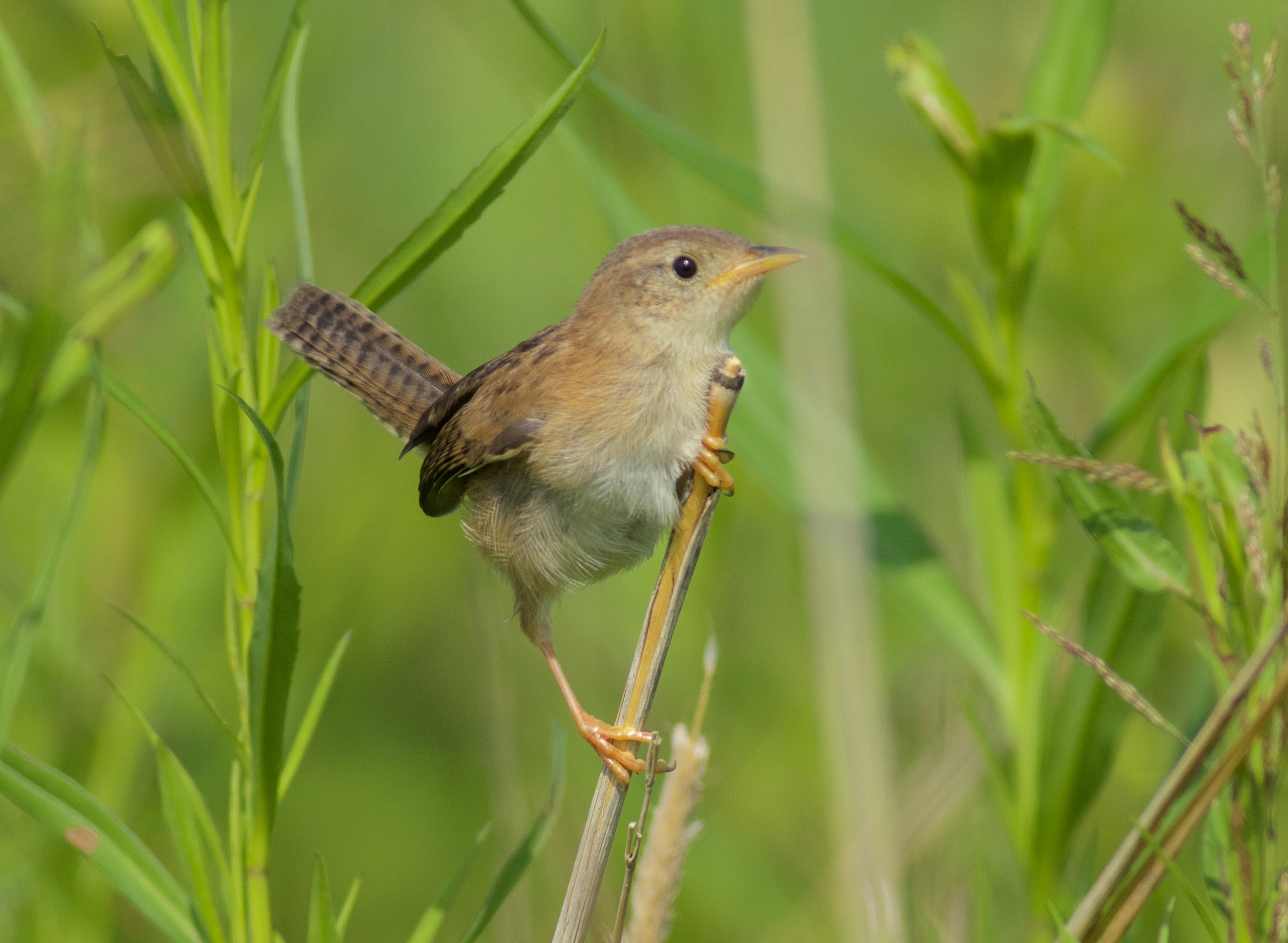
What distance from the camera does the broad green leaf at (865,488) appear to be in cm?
207

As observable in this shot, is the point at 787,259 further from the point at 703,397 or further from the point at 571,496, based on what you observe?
the point at 571,496

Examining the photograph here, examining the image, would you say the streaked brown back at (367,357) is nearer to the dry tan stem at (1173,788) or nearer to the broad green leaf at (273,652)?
the broad green leaf at (273,652)

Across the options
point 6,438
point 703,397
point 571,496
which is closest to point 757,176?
point 703,397

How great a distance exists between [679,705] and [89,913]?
1.54 meters

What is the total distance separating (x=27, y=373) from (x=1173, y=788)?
1.51 meters

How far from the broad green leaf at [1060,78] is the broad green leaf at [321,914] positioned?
4.83 feet

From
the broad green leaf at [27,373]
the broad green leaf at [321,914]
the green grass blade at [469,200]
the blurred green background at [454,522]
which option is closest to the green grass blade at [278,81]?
the green grass blade at [469,200]

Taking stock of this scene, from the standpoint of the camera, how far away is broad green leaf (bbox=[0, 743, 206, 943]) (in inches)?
54.6

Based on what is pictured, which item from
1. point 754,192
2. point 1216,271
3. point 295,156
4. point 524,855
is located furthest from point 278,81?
point 1216,271

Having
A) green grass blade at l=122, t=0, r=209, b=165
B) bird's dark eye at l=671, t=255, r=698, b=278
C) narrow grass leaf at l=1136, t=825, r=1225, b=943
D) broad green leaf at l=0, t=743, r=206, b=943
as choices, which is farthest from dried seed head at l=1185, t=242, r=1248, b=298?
broad green leaf at l=0, t=743, r=206, b=943

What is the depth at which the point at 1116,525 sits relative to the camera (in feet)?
5.69

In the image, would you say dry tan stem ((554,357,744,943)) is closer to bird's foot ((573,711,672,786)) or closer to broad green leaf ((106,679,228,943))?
bird's foot ((573,711,672,786))

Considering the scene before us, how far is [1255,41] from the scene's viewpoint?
4262mm

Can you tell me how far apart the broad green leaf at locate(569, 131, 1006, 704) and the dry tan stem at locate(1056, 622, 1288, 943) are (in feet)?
1.75
